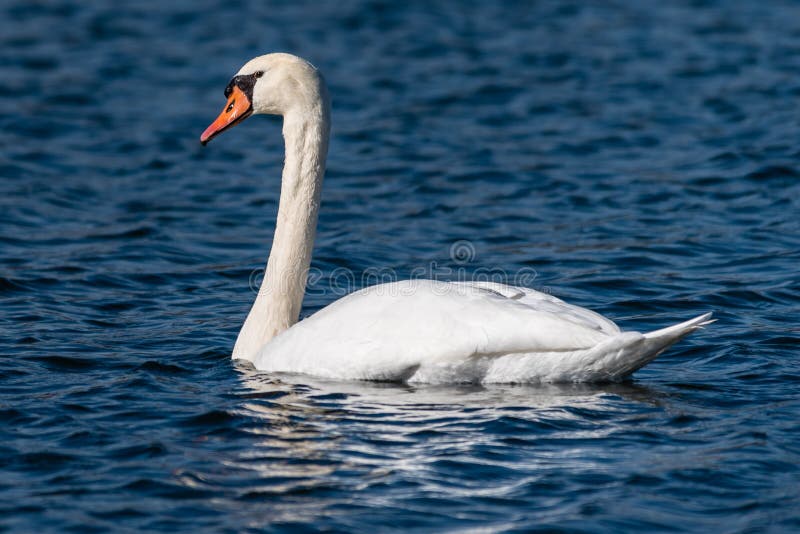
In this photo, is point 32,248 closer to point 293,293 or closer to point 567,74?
point 293,293

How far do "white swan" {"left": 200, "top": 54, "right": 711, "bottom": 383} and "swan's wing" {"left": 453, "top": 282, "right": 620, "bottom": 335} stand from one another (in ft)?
0.04

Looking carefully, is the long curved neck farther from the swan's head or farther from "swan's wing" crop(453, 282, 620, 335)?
"swan's wing" crop(453, 282, 620, 335)

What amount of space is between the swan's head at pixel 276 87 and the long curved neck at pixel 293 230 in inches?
2.3

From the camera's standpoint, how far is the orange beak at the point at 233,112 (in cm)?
935

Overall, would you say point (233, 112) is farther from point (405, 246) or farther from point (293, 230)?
point (405, 246)

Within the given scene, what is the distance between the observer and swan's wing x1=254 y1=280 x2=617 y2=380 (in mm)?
7770

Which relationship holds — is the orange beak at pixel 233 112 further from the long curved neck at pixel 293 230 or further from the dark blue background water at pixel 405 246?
the dark blue background water at pixel 405 246

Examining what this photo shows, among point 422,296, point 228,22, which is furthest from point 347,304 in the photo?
point 228,22

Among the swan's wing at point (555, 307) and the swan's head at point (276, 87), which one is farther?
the swan's head at point (276, 87)

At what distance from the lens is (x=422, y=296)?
27.0 feet

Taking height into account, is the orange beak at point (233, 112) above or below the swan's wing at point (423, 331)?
above

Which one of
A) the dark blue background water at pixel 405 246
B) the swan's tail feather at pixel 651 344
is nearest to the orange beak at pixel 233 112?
the dark blue background water at pixel 405 246

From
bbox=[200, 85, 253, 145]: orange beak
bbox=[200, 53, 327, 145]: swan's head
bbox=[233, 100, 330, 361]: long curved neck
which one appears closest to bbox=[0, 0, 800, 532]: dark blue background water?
bbox=[233, 100, 330, 361]: long curved neck

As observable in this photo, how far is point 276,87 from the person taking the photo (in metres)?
9.16
